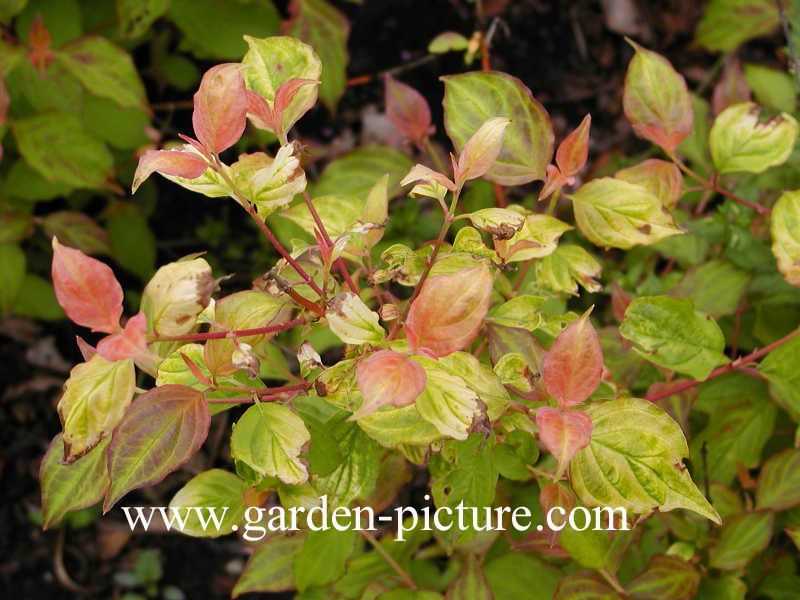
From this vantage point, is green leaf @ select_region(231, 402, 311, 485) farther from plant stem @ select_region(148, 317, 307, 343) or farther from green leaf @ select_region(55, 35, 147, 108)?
green leaf @ select_region(55, 35, 147, 108)

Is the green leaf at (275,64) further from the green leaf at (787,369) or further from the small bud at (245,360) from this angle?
the green leaf at (787,369)

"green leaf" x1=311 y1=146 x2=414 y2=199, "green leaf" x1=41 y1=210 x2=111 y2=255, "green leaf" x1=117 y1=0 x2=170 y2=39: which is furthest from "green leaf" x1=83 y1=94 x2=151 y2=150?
"green leaf" x1=311 y1=146 x2=414 y2=199

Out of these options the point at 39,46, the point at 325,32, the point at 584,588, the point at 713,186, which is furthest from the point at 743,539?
the point at 39,46

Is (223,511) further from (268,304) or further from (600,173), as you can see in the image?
(600,173)

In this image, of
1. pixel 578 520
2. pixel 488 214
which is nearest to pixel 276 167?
pixel 488 214

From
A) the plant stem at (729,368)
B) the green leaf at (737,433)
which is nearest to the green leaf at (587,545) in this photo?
the plant stem at (729,368)

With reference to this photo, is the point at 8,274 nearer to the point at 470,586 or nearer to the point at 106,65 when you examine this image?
the point at 106,65

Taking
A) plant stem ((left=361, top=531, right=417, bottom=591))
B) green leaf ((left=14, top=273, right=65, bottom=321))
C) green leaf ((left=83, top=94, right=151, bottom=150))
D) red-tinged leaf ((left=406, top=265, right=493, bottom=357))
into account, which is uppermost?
red-tinged leaf ((left=406, top=265, right=493, bottom=357))
